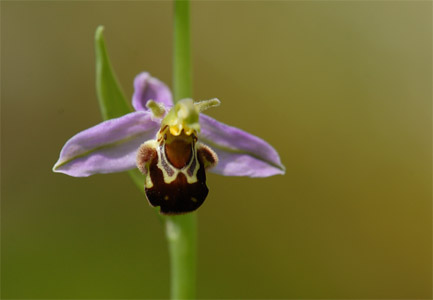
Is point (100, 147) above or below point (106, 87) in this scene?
below

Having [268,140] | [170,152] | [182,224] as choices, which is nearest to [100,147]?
[170,152]

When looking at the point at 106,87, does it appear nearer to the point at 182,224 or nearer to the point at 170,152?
the point at 170,152

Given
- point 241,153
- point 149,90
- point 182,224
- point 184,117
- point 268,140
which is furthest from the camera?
point 268,140

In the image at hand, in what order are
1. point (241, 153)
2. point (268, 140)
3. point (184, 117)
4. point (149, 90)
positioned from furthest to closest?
1. point (268, 140)
2. point (149, 90)
3. point (241, 153)
4. point (184, 117)

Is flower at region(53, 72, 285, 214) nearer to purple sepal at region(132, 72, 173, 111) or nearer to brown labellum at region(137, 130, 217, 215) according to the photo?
brown labellum at region(137, 130, 217, 215)

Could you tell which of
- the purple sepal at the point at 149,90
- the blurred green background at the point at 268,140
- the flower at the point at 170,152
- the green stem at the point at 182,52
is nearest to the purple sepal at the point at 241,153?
the flower at the point at 170,152

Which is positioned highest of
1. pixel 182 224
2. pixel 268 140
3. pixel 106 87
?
pixel 268 140

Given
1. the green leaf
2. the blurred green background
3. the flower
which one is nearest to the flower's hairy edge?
the flower
